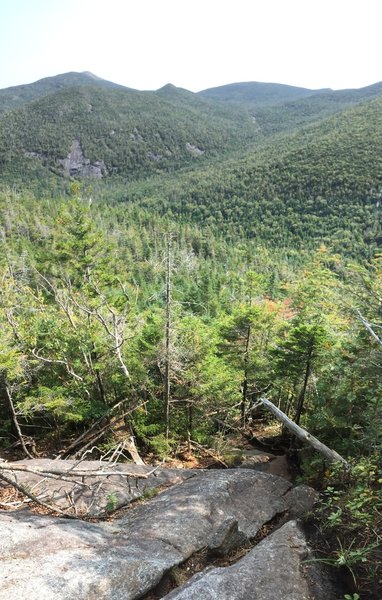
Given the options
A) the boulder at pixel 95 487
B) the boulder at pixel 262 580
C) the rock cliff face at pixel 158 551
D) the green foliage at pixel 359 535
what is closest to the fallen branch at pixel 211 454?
the boulder at pixel 95 487

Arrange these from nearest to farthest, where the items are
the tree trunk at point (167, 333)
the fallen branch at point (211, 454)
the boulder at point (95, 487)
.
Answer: the boulder at point (95, 487), the tree trunk at point (167, 333), the fallen branch at point (211, 454)

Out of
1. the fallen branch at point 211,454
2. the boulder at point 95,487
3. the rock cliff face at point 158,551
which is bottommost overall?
the fallen branch at point 211,454

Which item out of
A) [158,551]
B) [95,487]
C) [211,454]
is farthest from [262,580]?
[211,454]

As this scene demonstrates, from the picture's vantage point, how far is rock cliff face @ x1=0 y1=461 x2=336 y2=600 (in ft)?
16.1

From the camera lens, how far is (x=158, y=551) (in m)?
5.97

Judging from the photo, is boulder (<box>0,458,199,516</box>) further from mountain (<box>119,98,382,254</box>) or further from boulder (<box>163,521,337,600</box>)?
mountain (<box>119,98,382,254</box>)

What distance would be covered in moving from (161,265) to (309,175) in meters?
177

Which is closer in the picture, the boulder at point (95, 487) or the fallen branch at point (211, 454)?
the boulder at point (95, 487)

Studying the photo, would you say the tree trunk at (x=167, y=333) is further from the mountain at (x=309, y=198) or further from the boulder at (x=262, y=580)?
the mountain at (x=309, y=198)

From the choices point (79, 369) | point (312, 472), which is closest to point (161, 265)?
point (79, 369)

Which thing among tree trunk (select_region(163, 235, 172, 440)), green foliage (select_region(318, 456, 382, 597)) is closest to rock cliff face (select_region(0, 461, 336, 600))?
green foliage (select_region(318, 456, 382, 597))

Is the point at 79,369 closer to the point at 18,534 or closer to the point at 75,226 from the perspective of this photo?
the point at 18,534

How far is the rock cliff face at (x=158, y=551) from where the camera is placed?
4.89 m

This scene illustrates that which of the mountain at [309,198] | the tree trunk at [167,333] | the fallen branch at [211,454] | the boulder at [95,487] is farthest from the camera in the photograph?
the mountain at [309,198]
